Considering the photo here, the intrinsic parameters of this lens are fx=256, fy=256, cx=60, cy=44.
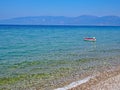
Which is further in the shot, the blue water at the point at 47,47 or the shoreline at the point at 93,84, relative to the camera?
the blue water at the point at 47,47

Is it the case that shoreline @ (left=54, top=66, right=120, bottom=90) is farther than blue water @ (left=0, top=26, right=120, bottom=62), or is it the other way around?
blue water @ (left=0, top=26, right=120, bottom=62)

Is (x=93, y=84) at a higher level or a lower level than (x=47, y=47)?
higher

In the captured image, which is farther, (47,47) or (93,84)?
(47,47)

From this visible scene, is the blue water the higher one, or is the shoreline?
the shoreline

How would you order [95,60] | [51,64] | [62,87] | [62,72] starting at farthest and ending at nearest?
[95,60], [51,64], [62,72], [62,87]

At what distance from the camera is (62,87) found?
13430mm

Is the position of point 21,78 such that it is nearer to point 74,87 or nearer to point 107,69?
point 74,87

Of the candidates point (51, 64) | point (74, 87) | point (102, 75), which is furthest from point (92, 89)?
point (51, 64)

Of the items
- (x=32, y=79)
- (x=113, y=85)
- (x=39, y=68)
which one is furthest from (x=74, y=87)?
(x=39, y=68)

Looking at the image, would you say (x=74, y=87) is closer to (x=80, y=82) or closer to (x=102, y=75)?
(x=80, y=82)

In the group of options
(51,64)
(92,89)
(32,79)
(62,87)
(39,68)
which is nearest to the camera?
(92,89)

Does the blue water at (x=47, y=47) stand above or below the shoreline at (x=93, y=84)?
below

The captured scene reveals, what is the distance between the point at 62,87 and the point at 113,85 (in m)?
2.63

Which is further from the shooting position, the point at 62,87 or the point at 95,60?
the point at 95,60
